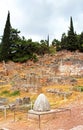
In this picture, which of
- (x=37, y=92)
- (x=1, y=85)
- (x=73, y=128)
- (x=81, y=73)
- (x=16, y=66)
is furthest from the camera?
(x=16, y=66)

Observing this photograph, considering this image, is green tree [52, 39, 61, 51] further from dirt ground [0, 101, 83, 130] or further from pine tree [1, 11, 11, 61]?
dirt ground [0, 101, 83, 130]

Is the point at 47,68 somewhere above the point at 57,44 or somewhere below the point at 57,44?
below

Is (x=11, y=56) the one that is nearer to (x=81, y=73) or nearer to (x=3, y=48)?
(x=3, y=48)

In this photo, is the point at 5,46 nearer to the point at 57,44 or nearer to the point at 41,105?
the point at 57,44

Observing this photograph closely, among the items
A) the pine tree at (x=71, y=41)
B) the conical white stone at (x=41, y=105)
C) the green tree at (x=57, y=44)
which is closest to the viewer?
the conical white stone at (x=41, y=105)

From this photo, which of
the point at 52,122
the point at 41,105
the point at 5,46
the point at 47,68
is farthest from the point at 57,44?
the point at 52,122

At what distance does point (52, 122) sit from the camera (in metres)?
17.7

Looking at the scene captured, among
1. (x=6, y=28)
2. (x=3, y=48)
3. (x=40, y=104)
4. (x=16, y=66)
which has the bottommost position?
(x=40, y=104)

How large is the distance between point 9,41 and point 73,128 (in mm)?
41648

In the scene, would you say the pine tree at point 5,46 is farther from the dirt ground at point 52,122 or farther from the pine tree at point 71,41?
the dirt ground at point 52,122

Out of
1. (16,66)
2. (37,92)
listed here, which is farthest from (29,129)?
(16,66)

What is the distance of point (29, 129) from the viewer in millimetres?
16672

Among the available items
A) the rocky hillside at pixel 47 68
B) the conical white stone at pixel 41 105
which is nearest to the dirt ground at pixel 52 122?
Answer: the conical white stone at pixel 41 105

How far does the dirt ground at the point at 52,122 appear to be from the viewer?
1672 centimetres
